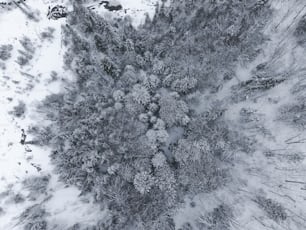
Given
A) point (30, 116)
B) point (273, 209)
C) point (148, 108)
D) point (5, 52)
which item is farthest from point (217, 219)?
point (5, 52)

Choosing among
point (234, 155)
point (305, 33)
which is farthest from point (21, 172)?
point (305, 33)

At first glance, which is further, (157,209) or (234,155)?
(234,155)

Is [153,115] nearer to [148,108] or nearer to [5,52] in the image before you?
[148,108]

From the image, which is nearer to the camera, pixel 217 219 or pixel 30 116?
pixel 217 219

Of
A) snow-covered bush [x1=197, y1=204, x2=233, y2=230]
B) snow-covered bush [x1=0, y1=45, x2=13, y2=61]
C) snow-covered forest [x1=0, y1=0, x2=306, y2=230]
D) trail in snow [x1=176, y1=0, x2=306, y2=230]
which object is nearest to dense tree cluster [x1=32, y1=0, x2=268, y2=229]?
snow-covered forest [x1=0, y1=0, x2=306, y2=230]

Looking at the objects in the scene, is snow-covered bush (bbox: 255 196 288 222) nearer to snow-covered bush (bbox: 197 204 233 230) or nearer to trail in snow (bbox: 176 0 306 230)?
trail in snow (bbox: 176 0 306 230)

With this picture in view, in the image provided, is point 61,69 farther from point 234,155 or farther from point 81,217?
point 234,155
